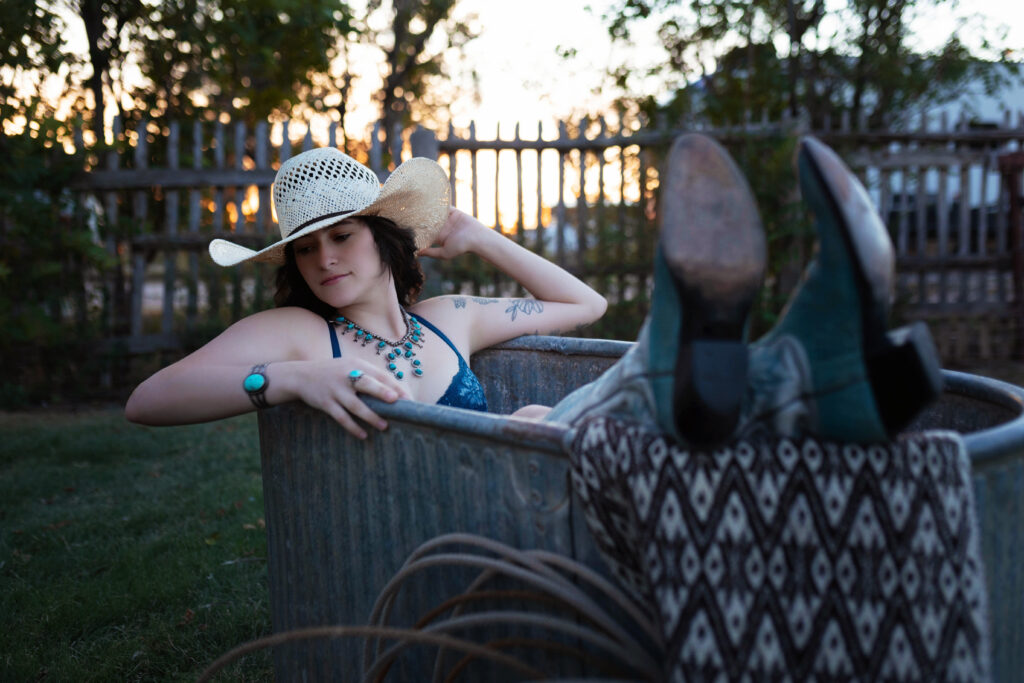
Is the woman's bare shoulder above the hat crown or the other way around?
the other way around

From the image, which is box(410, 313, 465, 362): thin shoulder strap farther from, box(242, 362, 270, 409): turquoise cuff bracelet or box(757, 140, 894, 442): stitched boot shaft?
box(757, 140, 894, 442): stitched boot shaft

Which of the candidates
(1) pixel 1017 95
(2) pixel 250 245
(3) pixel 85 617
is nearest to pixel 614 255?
(2) pixel 250 245

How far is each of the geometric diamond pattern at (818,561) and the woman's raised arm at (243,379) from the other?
67 cm

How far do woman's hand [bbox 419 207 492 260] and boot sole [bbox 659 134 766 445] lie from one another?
152 centimetres

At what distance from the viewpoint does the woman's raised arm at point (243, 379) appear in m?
1.50

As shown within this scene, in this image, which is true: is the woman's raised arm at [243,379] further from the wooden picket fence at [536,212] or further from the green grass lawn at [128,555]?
the wooden picket fence at [536,212]

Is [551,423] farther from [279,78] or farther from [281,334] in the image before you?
[279,78]

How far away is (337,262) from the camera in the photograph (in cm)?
200

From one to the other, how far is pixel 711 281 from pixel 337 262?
1271 millimetres

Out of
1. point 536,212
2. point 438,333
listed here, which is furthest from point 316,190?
point 536,212

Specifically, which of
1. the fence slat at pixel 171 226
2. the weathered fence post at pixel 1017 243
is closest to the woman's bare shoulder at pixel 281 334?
the fence slat at pixel 171 226

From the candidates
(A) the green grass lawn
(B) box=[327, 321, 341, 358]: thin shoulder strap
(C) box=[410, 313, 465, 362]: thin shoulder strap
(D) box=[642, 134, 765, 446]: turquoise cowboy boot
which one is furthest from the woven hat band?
(A) the green grass lawn

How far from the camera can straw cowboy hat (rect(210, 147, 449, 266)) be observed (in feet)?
6.43

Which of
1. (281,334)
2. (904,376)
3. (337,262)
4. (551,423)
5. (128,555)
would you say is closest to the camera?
(904,376)
